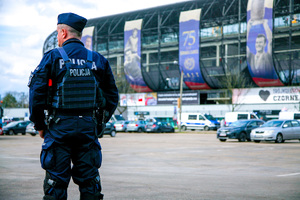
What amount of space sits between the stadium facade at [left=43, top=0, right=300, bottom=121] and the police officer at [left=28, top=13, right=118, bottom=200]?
49816 mm

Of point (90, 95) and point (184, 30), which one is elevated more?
point (184, 30)

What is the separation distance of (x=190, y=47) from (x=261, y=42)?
33.4 feet

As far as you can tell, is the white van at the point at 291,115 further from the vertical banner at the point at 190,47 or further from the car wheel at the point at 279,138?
the car wheel at the point at 279,138

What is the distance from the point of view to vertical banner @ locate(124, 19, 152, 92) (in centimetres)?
6719

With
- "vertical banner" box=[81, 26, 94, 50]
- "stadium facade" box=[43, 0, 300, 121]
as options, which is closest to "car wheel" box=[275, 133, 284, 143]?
"stadium facade" box=[43, 0, 300, 121]

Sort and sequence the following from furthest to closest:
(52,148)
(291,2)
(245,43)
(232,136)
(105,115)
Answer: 1. (245,43)
2. (291,2)
3. (232,136)
4. (105,115)
5. (52,148)

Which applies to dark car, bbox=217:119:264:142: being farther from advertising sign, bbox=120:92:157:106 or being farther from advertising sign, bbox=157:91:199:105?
advertising sign, bbox=120:92:157:106

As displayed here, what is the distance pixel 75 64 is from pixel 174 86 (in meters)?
62.0

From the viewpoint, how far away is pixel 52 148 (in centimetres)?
382

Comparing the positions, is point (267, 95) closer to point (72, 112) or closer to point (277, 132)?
point (277, 132)

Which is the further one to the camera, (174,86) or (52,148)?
(174,86)

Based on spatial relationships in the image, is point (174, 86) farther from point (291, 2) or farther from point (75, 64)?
point (75, 64)

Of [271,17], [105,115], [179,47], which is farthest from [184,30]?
[105,115]

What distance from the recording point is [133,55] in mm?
67438
